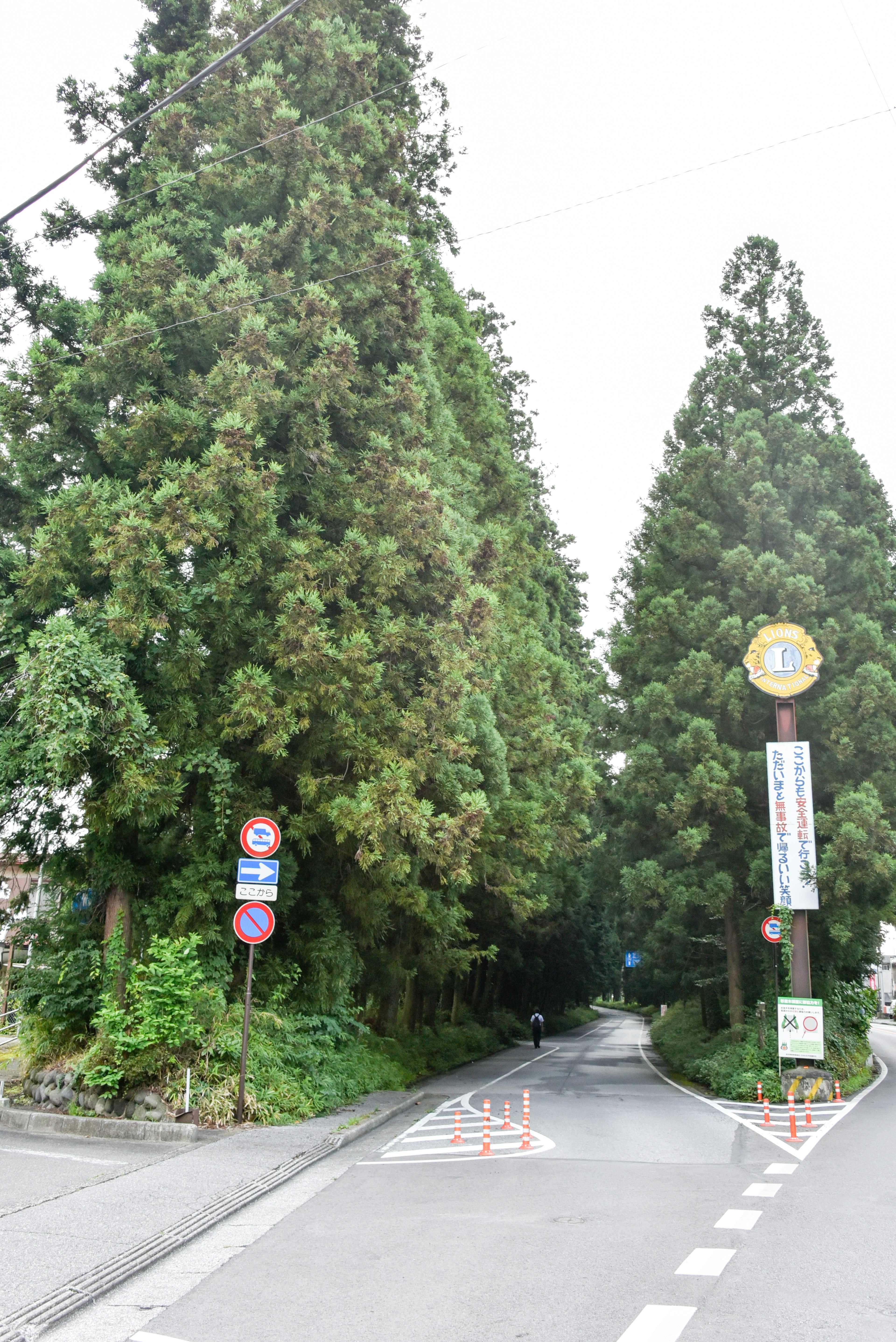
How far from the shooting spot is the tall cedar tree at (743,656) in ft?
75.6

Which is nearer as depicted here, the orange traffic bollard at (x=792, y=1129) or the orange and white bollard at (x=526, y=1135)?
the orange and white bollard at (x=526, y=1135)

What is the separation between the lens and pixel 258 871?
13578 mm

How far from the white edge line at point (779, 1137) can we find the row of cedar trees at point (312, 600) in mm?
2893

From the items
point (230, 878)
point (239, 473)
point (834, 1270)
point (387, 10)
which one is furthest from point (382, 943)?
point (387, 10)

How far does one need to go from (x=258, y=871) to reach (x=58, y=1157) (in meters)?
A: 3.94

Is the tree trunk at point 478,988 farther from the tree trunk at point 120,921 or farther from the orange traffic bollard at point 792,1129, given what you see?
the orange traffic bollard at point 792,1129

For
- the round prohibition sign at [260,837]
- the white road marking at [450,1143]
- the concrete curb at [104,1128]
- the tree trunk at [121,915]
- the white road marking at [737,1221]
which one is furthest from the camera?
the tree trunk at [121,915]

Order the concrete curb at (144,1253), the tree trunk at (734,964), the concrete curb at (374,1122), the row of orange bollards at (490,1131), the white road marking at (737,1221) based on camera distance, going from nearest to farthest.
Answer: the concrete curb at (144,1253) → the white road marking at (737,1221) → the row of orange bollards at (490,1131) → the concrete curb at (374,1122) → the tree trunk at (734,964)

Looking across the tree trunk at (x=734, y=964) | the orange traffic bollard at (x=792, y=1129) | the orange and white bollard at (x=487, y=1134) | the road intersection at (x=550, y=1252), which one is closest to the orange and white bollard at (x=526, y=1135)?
the road intersection at (x=550, y=1252)

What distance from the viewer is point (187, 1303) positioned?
19.5 ft

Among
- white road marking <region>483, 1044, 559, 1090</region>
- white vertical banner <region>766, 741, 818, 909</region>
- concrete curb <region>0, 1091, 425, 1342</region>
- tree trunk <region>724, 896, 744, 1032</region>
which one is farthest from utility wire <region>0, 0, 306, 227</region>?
tree trunk <region>724, 896, 744, 1032</region>

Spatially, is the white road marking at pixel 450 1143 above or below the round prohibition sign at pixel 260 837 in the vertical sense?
below

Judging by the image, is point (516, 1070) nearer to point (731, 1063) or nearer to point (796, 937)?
point (731, 1063)

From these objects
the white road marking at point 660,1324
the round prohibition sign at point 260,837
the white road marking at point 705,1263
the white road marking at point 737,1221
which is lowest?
the white road marking at point 737,1221
